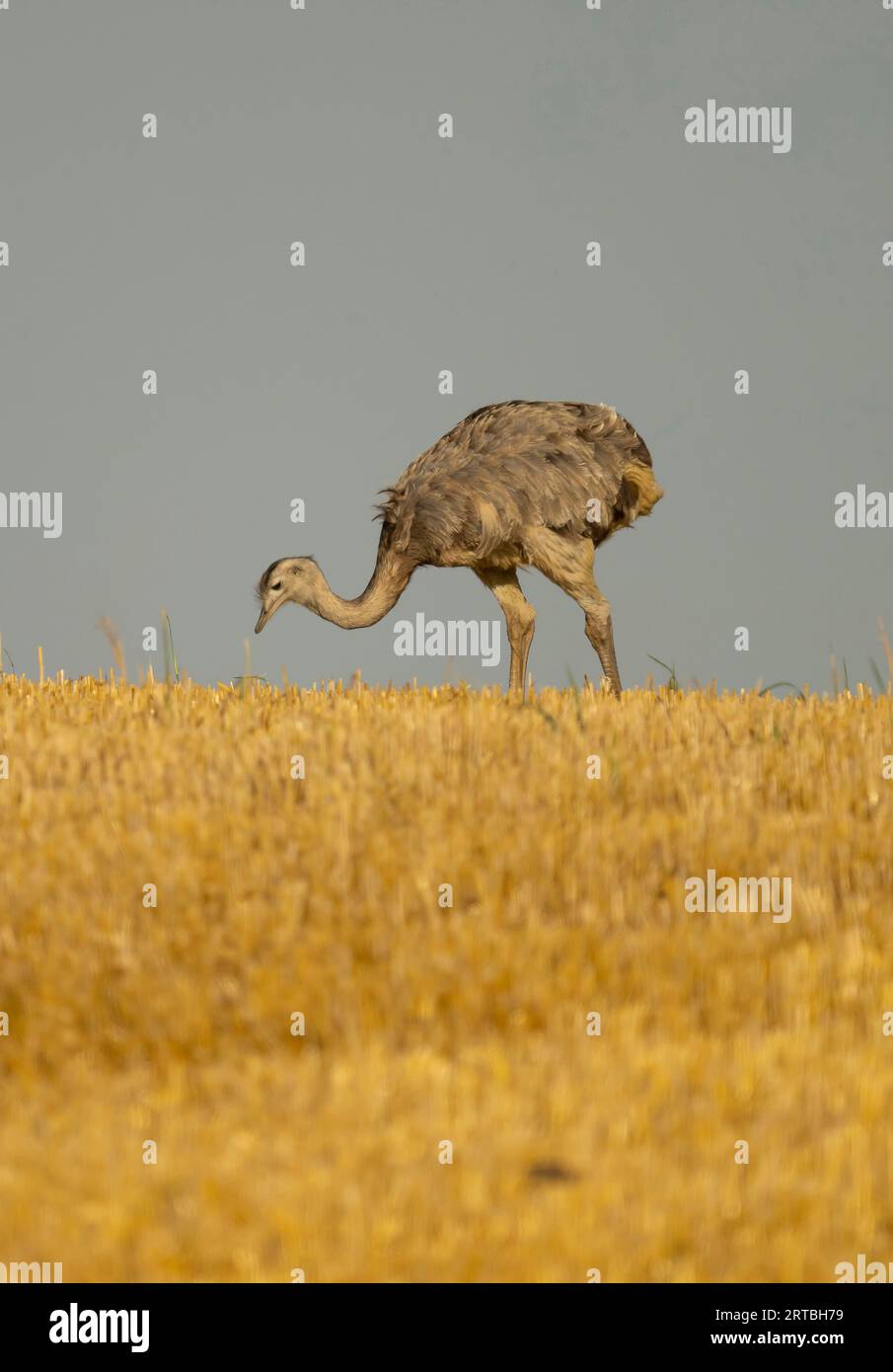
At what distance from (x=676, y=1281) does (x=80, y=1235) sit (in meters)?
1.44

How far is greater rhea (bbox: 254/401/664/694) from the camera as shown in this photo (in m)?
10.4

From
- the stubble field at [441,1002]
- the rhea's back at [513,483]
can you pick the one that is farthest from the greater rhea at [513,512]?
the stubble field at [441,1002]

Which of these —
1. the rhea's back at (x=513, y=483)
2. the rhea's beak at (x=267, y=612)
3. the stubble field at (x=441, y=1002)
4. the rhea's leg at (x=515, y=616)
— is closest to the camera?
the stubble field at (x=441, y=1002)

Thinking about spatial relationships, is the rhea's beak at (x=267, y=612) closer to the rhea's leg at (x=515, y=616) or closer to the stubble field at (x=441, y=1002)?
the rhea's leg at (x=515, y=616)

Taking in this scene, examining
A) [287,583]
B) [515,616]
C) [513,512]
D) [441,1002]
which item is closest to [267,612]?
[287,583]

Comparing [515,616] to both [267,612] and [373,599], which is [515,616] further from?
[267,612]

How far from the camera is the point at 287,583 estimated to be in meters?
11.4

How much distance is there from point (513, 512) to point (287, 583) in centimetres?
210

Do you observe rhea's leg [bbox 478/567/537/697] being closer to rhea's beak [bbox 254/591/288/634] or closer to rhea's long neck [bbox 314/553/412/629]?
rhea's long neck [bbox 314/553/412/629]

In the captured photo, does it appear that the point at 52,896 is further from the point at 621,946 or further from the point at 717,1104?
the point at 717,1104

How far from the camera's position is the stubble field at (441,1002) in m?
3.47

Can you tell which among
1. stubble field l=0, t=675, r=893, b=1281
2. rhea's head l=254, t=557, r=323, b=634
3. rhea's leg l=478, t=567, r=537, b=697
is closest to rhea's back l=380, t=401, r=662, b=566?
rhea's leg l=478, t=567, r=537, b=697
